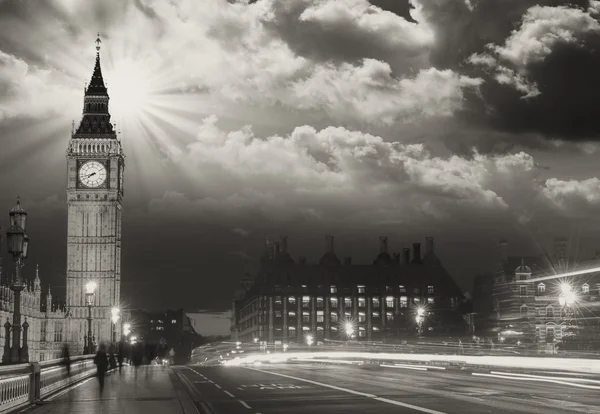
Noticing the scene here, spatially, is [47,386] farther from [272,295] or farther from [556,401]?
[272,295]

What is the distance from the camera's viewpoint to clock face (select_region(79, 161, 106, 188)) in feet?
466

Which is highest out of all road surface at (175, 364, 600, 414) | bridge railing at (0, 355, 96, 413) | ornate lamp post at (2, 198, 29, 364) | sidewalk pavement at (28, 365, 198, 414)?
ornate lamp post at (2, 198, 29, 364)

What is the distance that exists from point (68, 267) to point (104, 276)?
5.86 meters

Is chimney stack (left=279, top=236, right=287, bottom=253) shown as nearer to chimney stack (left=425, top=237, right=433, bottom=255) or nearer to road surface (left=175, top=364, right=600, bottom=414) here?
chimney stack (left=425, top=237, right=433, bottom=255)

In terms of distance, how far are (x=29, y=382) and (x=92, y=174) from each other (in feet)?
399

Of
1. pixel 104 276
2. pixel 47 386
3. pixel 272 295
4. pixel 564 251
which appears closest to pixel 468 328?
pixel 564 251

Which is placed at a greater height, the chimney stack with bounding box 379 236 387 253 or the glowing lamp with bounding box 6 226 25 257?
the chimney stack with bounding box 379 236 387 253

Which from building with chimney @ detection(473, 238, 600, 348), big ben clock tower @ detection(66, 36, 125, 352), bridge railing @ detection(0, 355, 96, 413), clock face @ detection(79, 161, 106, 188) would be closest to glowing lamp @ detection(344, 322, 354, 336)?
building with chimney @ detection(473, 238, 600, 348)

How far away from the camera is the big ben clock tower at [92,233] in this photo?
461 ft

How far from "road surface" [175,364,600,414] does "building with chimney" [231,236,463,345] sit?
140 m

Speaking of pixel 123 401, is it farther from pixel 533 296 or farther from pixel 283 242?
pixel 283 242

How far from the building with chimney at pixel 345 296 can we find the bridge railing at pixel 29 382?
14055cm

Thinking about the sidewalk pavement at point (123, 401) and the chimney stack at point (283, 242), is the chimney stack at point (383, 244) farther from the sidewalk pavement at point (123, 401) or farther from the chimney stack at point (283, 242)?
the sidewalk pavement at point (123, 401)

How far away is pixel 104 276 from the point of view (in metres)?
141
